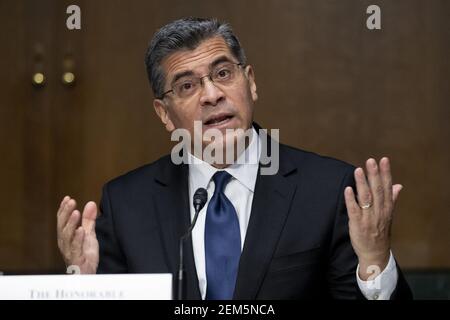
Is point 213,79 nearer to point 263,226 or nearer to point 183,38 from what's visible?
point 183,38

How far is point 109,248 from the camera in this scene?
7.77 feet

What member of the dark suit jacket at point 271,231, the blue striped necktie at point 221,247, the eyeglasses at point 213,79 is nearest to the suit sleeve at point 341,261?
the dark suit jacket at point 271,231

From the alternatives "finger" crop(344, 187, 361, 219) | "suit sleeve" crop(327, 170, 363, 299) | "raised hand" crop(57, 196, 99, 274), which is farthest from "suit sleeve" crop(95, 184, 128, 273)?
"finger" crop(344, 187, 361, 219)

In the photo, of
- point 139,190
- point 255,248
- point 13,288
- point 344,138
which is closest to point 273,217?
point 255,248

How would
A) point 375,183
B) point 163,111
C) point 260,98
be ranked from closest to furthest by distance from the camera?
point 375,183 → point 163,111 → point 260,98

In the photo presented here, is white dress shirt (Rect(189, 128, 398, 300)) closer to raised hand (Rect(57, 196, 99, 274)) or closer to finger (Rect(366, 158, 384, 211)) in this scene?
raised hand (Rect(57, 196, 99, 274))

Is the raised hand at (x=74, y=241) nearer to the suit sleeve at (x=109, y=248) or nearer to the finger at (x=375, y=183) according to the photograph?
the suit sleeve at (x=109, y=248)

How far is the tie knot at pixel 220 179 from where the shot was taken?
2.31m

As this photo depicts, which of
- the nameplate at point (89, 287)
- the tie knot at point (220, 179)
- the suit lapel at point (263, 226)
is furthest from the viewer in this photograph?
the tie knot at point (220, 179)

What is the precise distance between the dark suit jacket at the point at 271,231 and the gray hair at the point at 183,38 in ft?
1.02

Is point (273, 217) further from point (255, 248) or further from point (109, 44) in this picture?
point (109, 44)

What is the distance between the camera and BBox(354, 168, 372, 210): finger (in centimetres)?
196

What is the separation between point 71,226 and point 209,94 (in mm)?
555

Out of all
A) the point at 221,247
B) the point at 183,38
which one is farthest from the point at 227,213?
the point at 183,38
